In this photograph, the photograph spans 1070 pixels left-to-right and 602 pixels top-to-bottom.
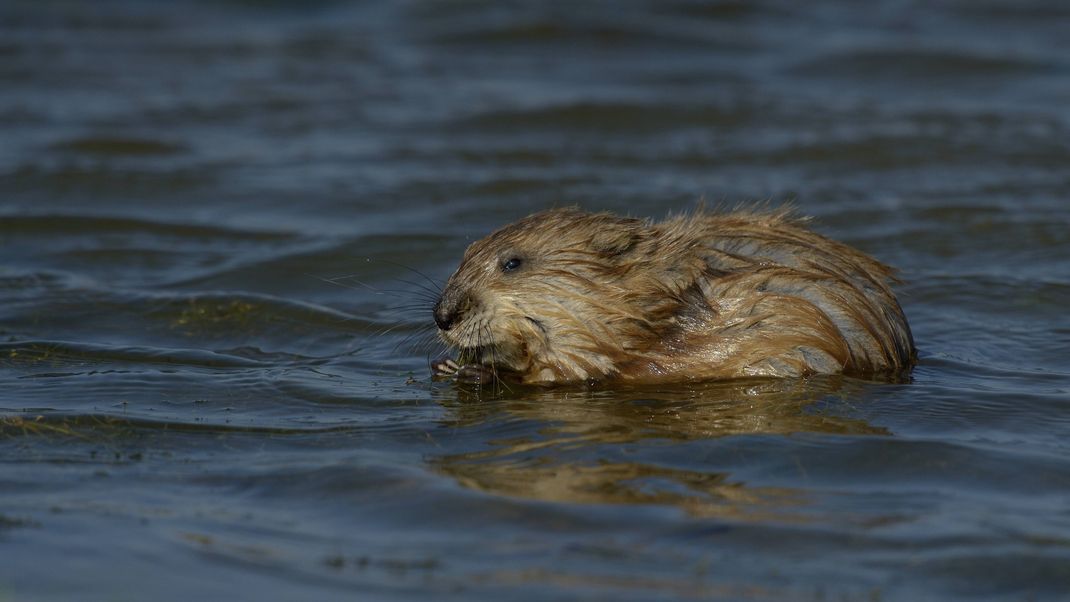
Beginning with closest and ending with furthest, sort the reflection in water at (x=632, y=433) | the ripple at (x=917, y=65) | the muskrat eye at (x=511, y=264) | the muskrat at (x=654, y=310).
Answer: the reflection in water at (x=632, y=433) → the muskrat at (x=654, y=310) → the muskrat eye at (x=511, y=264) → the ripple at (x=917, y=65)

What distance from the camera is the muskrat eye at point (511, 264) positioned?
21.0 ft

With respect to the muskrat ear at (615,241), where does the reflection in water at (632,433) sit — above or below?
below

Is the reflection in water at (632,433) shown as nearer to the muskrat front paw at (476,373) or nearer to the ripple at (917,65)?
the muskrat front paw at (476,373)

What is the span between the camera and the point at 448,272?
347 inches

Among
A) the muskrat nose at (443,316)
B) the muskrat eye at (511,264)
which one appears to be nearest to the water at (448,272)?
the muskrat nose at (443,316)

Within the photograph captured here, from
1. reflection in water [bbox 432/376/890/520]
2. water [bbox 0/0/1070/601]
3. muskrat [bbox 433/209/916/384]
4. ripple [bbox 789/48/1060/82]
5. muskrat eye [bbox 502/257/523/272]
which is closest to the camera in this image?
water [bbox 0/0/1070/601]

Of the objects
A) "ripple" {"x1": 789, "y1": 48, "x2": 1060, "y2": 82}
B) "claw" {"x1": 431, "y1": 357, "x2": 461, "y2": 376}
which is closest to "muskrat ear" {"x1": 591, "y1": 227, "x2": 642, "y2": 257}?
"claw" {"x1": 431, "y1": 357, "x2": 461, "y2": 376}

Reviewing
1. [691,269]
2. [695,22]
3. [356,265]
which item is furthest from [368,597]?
[695,22]

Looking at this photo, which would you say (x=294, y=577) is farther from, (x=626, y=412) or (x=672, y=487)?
(x=626, y=412)

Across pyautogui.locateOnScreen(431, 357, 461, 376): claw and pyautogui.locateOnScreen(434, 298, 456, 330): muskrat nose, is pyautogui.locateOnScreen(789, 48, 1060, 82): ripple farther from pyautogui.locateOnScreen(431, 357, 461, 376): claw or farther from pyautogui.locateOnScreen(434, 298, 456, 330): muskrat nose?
pyautogui.locateOnScreen(434, 298, 456, 330): muskrat nose

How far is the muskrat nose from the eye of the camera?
6328 mm

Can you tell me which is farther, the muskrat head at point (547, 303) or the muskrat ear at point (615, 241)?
the muskrat ear at point (615, 241)

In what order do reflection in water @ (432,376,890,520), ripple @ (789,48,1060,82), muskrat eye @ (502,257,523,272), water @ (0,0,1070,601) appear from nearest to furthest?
water @ (0,0,1070,601), reflection in water @ (432,376,890,520), muskrat eye @ (502,257,523,272), ripple @ (789,48,1060,82)

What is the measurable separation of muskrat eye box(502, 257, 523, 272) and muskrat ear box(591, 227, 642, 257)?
0.32 meters
